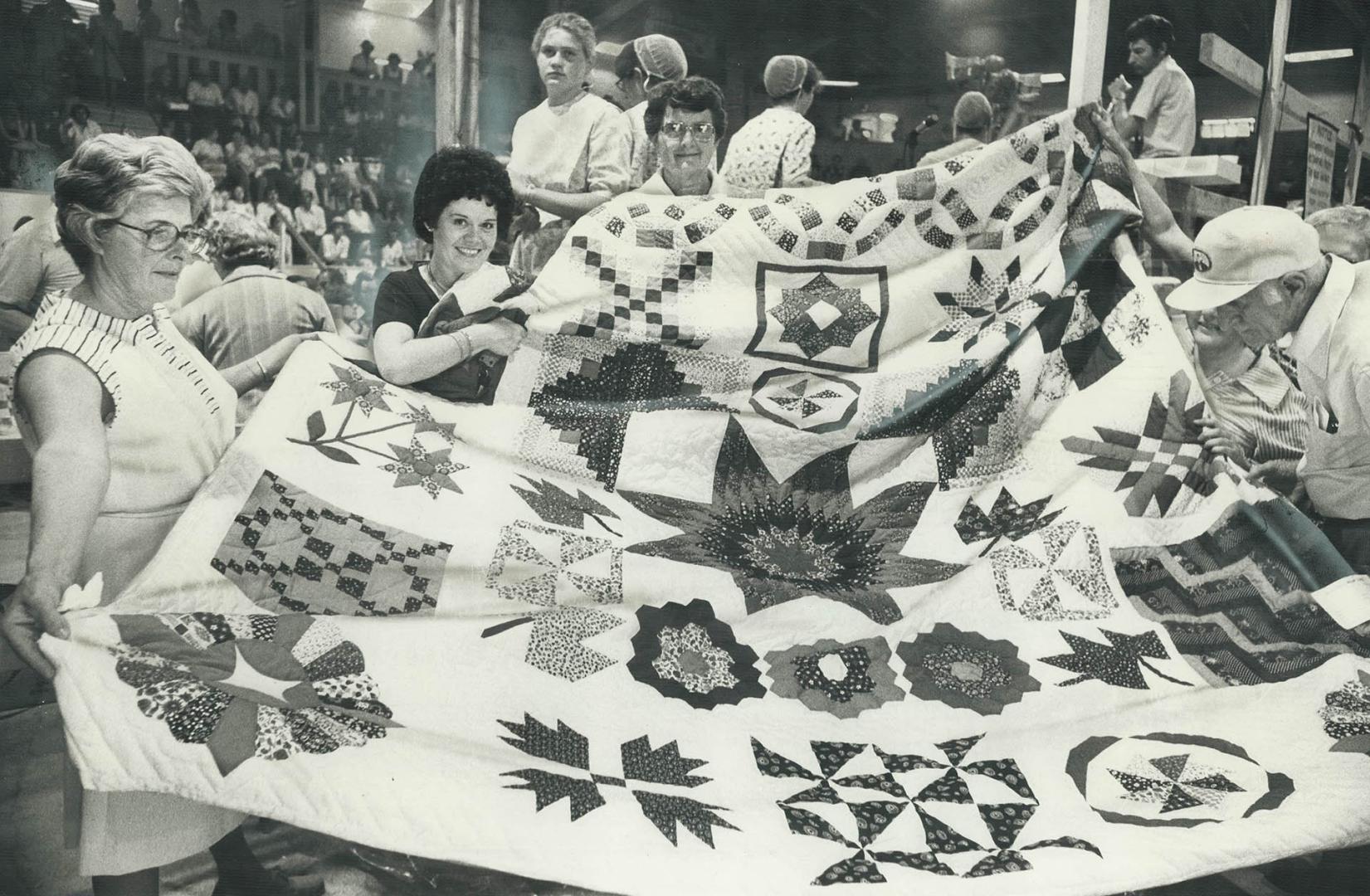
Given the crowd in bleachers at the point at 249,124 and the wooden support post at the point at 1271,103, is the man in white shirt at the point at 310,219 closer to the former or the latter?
the crowd in bleachers at the point at 249,124

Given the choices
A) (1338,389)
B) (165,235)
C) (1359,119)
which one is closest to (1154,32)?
(1359,119)

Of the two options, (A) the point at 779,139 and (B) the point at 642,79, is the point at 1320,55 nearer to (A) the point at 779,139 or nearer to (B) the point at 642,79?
(A) the point at 779,139

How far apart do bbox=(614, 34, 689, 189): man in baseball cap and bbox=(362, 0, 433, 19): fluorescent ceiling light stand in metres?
0.33

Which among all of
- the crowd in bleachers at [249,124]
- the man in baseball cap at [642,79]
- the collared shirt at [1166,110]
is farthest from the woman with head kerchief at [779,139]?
the collared shirt at [1166,110]

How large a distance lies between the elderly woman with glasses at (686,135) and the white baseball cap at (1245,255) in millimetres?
801

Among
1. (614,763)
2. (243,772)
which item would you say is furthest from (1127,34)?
(243,772)

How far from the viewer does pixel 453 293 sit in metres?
1.61

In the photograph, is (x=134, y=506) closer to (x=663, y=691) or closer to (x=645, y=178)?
(x=663, y=691)

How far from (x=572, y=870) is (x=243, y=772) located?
1.24 feet

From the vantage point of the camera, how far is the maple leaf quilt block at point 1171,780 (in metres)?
1.25

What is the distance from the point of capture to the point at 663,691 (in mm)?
1376

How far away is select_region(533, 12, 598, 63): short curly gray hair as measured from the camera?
169cm

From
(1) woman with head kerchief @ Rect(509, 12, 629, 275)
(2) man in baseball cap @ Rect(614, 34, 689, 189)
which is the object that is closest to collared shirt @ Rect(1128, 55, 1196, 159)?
(2) man in baseball cap @ Rect(614, 34, 689, 189)

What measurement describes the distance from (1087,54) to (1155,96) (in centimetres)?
16
